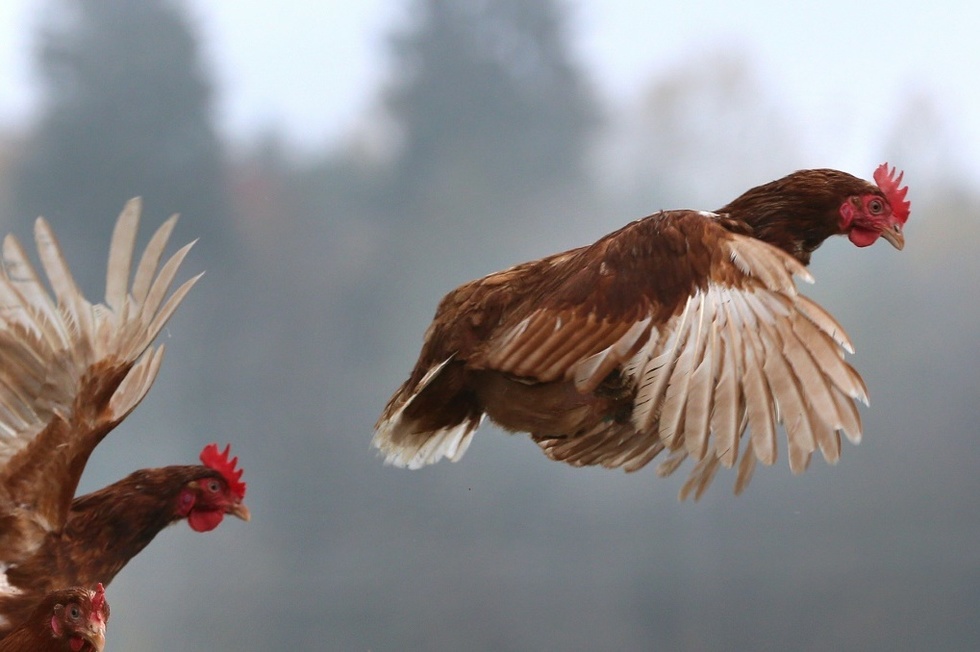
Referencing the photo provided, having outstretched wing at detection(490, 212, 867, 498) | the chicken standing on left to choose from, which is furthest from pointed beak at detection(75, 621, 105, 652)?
outstretched wing at detection(490, 212, 867, 498)

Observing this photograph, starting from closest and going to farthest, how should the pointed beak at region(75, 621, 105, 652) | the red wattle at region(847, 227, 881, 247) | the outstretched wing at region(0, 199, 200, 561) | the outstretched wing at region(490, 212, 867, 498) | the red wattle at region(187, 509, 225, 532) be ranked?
1. the outstretched wing at region(490, 212, 867, 498)
2. the pointed beak at region(75, 621, 105, 652)
3. the red wattle at region(847, 227, 881, 247)
4. the outstretched wing at region(0, 199, 200, 561)
5. the red wattle at region(187, 509, 225, 532)

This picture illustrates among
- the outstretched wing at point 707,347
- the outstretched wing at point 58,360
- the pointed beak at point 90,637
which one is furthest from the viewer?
the outstretched wing at point 58,360

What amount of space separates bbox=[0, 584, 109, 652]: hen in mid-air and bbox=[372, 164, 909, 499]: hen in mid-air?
53 cm

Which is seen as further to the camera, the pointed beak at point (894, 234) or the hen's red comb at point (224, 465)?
the hen's red comb at point (224, 465)

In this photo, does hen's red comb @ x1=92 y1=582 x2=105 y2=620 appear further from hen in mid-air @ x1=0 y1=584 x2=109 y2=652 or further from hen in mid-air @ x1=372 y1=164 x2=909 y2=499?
hen in mid-air @ x1=372 y1=164 x2=909 y2=499

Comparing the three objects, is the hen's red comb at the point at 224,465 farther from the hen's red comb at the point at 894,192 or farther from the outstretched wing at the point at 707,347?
the hen's red comb at the point at 894,192

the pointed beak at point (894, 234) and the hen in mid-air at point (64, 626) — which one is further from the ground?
the pointed beak at point (894, 234)

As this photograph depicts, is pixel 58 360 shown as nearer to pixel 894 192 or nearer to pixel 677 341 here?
pixel 677 341

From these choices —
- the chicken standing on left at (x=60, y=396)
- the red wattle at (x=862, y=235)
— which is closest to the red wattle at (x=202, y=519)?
the chicken standing on left at (x=60, y=396)

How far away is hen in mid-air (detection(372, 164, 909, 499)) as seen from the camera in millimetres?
1545

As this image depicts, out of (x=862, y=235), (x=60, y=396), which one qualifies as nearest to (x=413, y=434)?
(x=60, y=396)

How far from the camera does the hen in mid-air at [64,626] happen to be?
1691 mm

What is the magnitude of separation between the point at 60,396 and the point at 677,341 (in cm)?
111

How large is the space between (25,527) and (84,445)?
0.55 ft
